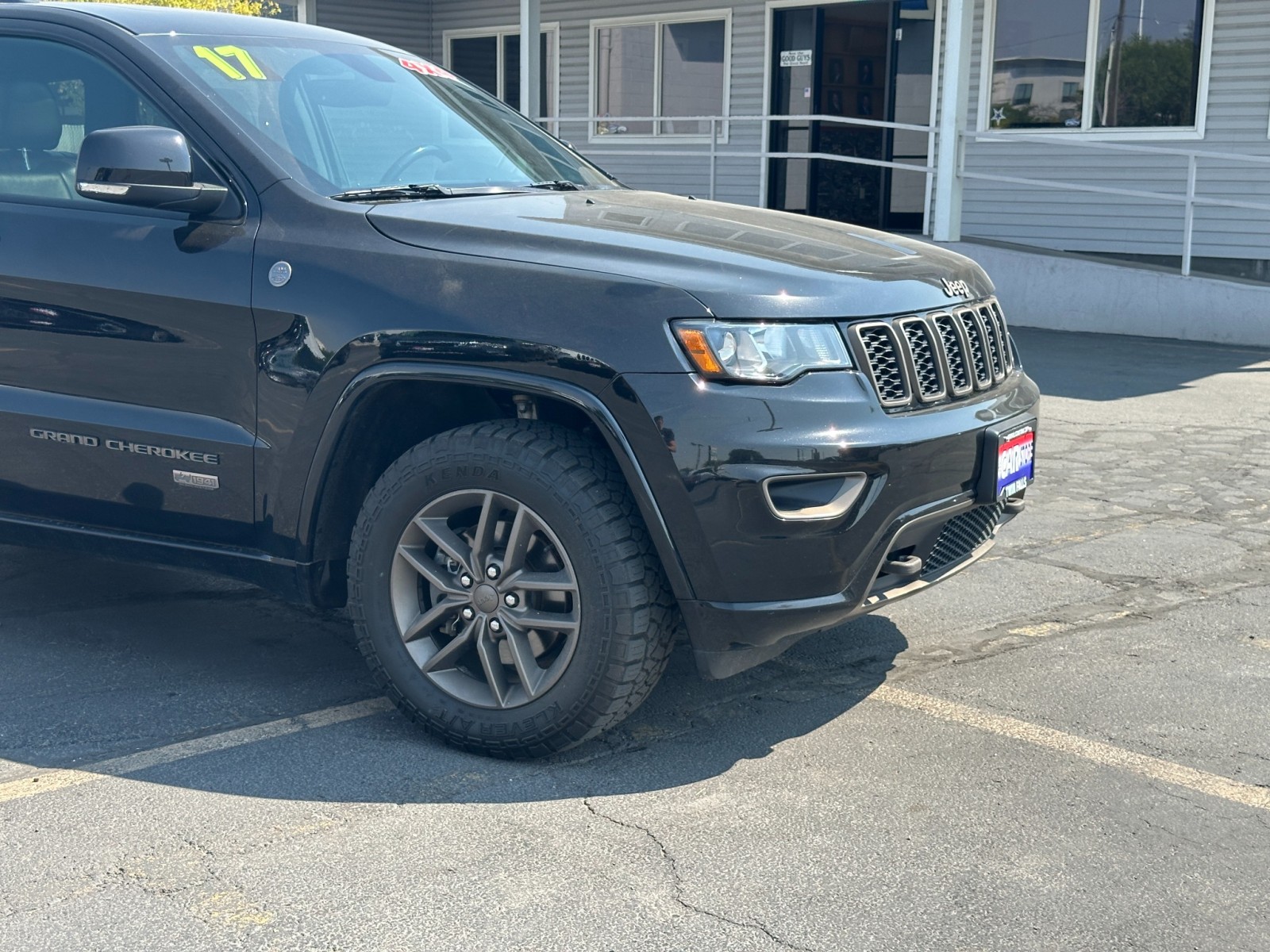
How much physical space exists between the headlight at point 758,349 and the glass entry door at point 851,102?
44.2ft

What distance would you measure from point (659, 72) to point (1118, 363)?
9170mm

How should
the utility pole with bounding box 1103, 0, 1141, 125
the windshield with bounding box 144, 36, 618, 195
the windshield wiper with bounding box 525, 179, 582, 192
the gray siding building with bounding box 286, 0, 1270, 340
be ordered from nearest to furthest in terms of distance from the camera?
the windshield with bounding box 144, 36, 618, 195 < the windshield wiper with bounding box 525, 179, 582, 192 < the gray siding building with bounding box 286, 0, 1270, 340 < the utility pole with bounding box 1103, 0, 1141, 125

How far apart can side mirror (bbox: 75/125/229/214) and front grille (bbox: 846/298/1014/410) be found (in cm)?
176

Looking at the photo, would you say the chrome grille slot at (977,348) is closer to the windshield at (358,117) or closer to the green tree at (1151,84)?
the windshield at (358,117)

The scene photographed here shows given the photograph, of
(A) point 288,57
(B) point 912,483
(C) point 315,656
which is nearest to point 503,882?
(B) point 912,483

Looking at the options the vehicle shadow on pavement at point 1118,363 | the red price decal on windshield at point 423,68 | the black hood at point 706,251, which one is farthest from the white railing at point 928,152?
the black hood at point 706,251

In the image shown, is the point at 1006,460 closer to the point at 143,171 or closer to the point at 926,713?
the point at 926,713

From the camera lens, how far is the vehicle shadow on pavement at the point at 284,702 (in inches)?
139

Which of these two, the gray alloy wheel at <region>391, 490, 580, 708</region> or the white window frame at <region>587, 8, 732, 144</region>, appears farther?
the white window frame at <region>587, 8, 732, 144</region>

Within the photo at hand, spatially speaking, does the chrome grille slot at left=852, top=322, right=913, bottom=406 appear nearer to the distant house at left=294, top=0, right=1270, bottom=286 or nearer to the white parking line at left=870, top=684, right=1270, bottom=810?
the white parking line at left=870, top=684, right=1270, bottom=810

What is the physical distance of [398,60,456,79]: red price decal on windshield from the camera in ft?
15.8

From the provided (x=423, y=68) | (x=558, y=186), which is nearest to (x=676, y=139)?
(x=423, y=68)

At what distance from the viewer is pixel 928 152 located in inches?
614

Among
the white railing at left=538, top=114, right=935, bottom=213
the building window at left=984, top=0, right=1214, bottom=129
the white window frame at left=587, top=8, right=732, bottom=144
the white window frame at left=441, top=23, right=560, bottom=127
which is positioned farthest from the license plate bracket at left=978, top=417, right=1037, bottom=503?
the white window frame at left=441, top=23, right=560, bottom=127
